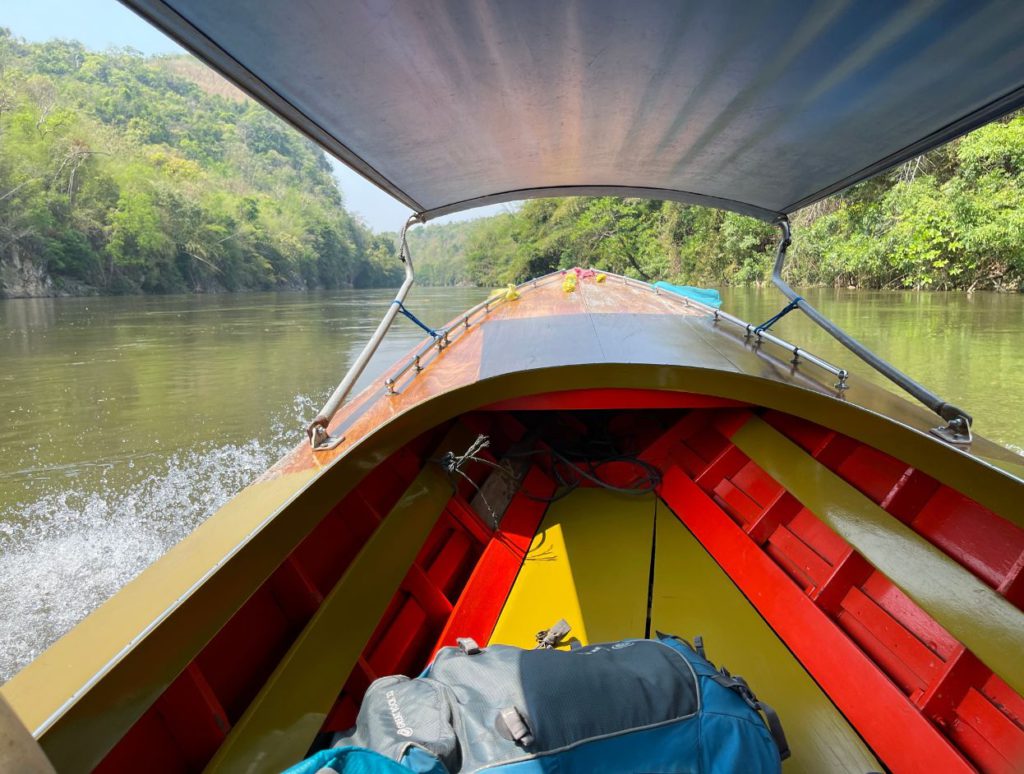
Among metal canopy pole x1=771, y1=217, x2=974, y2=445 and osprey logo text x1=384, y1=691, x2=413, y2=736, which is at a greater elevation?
metal canopy pole x1=771, y1=217, x2=974, y2=445

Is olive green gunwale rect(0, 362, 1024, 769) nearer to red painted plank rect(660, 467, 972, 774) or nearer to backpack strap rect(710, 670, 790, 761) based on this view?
red painted plank rect(660, 467, 972, 774)

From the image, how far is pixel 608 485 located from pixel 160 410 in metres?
7.02

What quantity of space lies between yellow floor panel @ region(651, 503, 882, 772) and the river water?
3.79 meters

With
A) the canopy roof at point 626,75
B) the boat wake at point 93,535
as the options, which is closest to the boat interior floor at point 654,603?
the canopy roof at point 626,75

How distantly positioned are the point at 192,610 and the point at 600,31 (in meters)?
1.44

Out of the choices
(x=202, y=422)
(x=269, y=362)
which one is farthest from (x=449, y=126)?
(x=269, y=362)

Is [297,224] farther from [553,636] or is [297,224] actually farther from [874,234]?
[553,636]

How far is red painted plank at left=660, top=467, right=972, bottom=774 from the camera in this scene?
120cm

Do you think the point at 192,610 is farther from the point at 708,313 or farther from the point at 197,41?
the point at 708,313

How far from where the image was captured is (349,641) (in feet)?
4.20

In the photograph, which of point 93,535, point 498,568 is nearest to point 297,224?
point 93,535

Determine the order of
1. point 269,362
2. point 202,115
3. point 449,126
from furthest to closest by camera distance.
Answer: point 202,115 → point 269,362 → point 449,126

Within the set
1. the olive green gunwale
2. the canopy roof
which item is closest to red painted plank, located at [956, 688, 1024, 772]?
the olive green gunwale

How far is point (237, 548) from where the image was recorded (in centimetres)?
107
